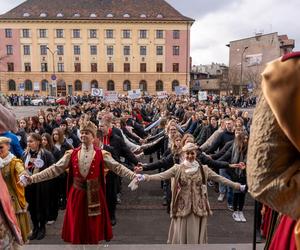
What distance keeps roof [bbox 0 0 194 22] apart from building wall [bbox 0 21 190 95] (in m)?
1.10

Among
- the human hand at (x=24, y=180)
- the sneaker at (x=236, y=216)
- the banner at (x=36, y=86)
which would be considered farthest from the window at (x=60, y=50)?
the human hand at (x=24, y=180)

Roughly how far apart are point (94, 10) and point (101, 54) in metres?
7.83

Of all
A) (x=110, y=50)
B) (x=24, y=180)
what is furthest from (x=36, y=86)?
(x=24, y=180)

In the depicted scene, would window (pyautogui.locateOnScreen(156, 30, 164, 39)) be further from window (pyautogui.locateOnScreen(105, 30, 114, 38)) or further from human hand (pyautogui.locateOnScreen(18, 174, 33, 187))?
human hand (pyautogui.locateOnScreen(18, 174, 33, 187))

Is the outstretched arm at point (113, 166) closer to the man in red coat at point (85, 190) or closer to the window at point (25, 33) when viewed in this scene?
the man in red coat at point (85, 190)

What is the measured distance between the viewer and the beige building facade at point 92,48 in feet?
222

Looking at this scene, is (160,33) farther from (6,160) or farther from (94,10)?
(6,160)

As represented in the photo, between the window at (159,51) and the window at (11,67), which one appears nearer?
the window at (11,67)

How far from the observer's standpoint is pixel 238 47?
7150 centimetres

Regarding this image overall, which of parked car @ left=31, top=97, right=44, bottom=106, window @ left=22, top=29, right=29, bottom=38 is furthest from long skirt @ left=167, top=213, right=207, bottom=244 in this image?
window @ left=22, top=29, right=29, bottom=38

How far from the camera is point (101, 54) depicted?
231ft

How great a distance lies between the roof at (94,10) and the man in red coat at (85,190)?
214ft

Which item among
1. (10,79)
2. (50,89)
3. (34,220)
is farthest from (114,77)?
(34,220)

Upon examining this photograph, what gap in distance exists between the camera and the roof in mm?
67438
